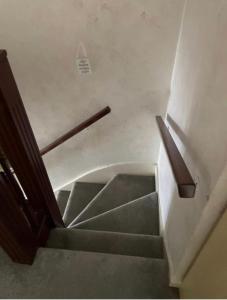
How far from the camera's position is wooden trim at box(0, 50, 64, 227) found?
3.17 ft

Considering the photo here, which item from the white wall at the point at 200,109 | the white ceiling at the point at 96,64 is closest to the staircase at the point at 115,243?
the white wall at the point at 200,109

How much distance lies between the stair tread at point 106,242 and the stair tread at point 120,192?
679mm

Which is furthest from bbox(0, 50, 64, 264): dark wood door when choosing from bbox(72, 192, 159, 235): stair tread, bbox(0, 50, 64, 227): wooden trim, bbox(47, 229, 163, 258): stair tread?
bbox(72, 192, 159, 235): stair tread

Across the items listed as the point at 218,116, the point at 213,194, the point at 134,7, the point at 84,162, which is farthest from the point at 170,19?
the point at 84,162

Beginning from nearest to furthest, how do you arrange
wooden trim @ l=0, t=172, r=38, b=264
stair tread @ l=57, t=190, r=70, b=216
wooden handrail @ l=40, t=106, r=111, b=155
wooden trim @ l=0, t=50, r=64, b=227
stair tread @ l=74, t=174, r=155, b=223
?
wooden trim @ l=0, t=50, r=64, b=227
wooden trim @ l=0, t=172, r=38, b=264
wooden handrail @ l=40, t=106, r=111, b=155
stair tread @ l=74, t=174, r=155, b=223
stair tread @ l=57, t=190, r=70, b=216

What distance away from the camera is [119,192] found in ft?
8.36

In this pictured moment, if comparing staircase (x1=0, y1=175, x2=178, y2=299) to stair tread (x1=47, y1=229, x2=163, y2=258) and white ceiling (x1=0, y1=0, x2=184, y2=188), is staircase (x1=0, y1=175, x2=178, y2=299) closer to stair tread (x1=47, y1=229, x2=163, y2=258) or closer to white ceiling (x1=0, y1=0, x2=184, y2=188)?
stair tread (x1=47, y1=229, x2=163, y2=258)

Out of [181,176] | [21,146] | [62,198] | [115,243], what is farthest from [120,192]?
[181,176]

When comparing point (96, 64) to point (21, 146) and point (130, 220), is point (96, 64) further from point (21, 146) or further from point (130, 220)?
point (130, 220)

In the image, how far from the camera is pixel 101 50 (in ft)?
5.35

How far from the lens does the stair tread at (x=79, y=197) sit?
2.58 meters

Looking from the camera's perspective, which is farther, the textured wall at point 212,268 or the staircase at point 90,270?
the staircase at point 90,270

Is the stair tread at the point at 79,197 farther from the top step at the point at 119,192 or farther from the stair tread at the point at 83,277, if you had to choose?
the stair tread at the point at 83,277

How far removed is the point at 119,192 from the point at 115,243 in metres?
0.90
